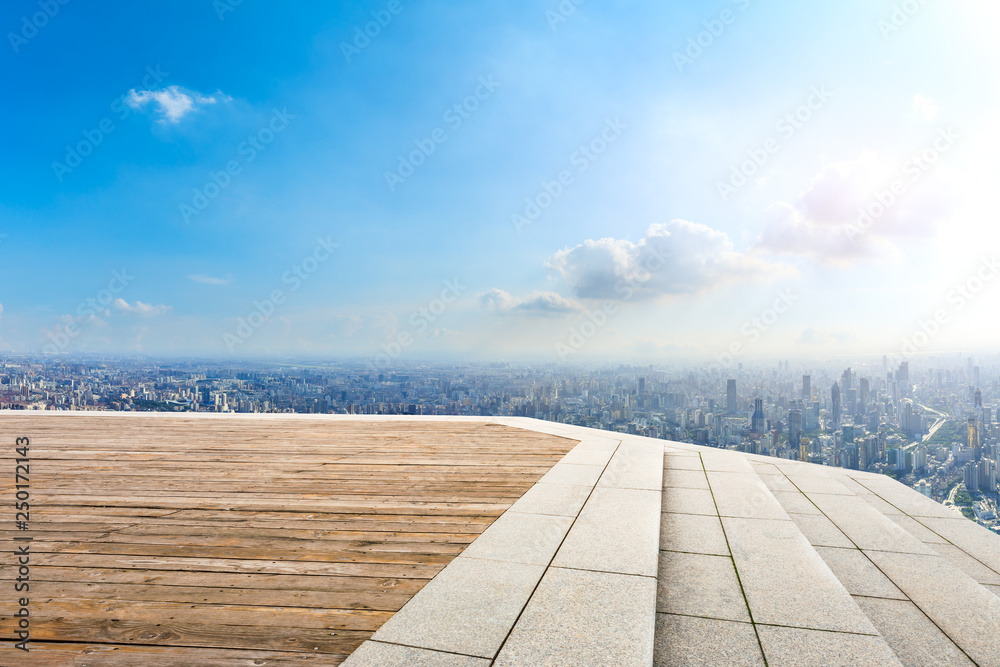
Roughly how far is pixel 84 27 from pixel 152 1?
3662 millimetres

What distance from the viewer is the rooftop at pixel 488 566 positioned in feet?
6.77

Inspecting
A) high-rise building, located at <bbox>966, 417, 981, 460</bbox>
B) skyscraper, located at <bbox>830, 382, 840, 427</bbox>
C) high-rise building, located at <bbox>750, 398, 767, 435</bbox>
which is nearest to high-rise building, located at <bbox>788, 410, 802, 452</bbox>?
high-rise building, located at <bbox>750, 398, 767, 435</bbox>

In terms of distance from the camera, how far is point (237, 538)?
3316mm

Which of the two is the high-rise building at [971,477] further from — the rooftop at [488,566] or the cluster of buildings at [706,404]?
the rooftop at [488,566]

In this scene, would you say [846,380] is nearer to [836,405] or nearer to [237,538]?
[836,405]

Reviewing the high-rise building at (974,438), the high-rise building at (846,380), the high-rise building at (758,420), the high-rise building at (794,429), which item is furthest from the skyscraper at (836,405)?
the high-rise building at (974,438)

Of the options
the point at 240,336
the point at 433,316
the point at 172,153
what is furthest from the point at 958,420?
the point at 172,153

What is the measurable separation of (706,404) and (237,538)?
21.7 metres

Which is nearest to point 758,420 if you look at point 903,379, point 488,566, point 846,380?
point 846,380

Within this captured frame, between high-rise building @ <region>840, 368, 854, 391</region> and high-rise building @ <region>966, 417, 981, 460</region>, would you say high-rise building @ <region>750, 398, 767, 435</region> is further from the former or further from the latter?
high-rise building @ <region>840, 368, 854, 391</region>

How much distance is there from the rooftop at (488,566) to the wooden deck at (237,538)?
0.7 inches

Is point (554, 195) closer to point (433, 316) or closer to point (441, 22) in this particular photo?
point (433, 316)

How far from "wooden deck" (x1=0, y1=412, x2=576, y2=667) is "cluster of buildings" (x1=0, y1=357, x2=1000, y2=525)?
4538mm

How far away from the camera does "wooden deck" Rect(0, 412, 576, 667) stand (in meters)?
2.12
